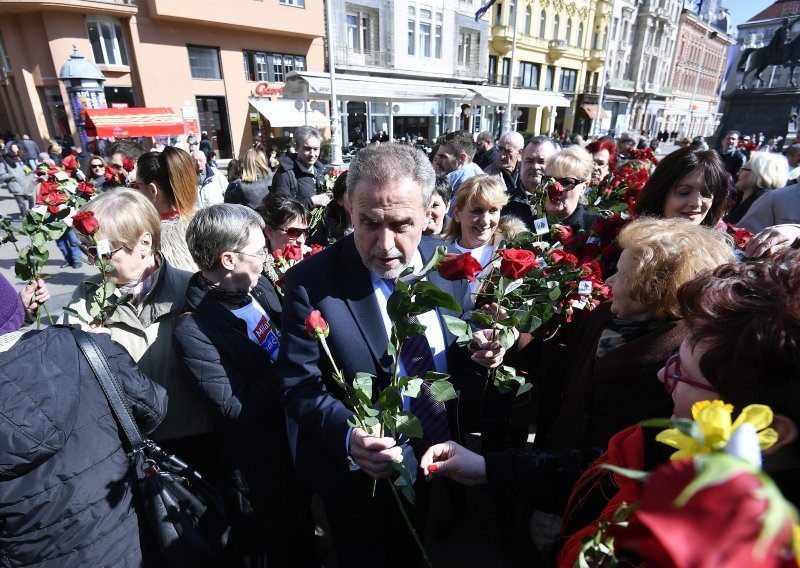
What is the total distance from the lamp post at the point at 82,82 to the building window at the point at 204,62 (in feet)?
22.0

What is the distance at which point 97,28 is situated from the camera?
1639 cm

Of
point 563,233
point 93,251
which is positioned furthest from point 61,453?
point 563,233

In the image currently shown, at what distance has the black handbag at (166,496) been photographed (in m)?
1.40

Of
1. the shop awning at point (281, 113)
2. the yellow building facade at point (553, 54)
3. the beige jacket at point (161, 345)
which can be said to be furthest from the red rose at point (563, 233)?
the yellow building facade at point (553, 54)

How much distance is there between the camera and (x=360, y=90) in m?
14.6

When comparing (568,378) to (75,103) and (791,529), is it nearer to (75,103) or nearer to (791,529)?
(791,529)

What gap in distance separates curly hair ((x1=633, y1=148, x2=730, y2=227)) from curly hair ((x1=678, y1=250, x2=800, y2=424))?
1.74m

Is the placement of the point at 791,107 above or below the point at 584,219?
above

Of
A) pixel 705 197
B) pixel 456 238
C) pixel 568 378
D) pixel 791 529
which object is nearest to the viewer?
pixel 791 529

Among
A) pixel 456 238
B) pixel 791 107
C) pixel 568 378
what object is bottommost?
pixel 568 378

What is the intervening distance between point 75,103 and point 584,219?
15420mm

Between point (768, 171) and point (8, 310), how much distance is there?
587 centimetres

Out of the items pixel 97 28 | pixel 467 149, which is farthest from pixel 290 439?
pixel 97 28

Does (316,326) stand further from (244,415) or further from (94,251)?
(94,251)
